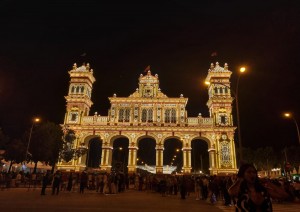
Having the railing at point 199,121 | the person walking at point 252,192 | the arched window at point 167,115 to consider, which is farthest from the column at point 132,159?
the person walking at point 252,192

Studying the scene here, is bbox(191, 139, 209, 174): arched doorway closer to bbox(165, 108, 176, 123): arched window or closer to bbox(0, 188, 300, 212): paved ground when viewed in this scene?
bbox(165, 108, 176, 123): arched window

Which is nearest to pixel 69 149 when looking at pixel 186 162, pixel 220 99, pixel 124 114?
pixel 124 114

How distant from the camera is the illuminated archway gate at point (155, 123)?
175 ft

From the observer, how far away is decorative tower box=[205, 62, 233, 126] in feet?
184

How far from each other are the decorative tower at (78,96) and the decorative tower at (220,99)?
2819cm

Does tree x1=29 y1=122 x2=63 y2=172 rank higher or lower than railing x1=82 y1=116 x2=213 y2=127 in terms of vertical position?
lower

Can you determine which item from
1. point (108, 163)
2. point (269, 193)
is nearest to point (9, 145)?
point (108, 163)

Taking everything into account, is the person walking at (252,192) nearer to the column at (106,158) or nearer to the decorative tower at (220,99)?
the column at (106,158)

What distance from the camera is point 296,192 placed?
18.9 metres

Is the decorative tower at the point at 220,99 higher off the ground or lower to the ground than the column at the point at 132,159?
higher

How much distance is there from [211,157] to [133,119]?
18.1 meters

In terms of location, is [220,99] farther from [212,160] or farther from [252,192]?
[252,192]

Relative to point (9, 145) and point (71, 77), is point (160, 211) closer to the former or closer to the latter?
point (9, 145)

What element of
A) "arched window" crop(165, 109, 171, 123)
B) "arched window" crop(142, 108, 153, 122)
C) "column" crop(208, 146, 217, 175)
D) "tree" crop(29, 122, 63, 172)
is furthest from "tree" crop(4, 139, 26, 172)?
"column" crop(208, 146, 217, 175)
